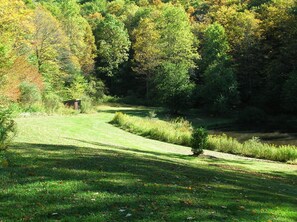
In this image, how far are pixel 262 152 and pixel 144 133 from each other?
9829mm

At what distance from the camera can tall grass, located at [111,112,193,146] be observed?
26.7 metres

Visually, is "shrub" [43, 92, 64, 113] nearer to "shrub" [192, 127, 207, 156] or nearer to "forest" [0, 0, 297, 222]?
"forest" [0, 0, 297, 222]

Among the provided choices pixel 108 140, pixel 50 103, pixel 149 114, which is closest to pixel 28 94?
pixel 50 103

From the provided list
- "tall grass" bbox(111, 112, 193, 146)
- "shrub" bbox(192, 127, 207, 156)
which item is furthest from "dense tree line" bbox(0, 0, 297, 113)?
"shrub" bbox(192, 127, 207, 156)

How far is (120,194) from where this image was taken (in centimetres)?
766

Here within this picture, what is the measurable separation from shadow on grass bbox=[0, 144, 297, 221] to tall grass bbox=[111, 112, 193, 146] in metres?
15.1

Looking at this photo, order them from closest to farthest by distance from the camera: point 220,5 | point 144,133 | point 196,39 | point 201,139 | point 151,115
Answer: point 201,139
point 144,133
point 151,115
point 196,39
point 220,5

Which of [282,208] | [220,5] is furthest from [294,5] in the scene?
[282,208]

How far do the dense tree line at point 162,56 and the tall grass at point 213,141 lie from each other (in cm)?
1040

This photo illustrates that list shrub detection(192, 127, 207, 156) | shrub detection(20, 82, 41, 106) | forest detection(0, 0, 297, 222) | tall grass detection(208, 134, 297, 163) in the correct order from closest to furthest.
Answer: forest detection(0, 0, 297, 222) → shrub detection(192, 127, 207, 156) → tall grass detection(208, 134, 297, 163) → shrub detection(20, 82, 41, 106)

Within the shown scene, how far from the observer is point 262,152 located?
2311 centimetres

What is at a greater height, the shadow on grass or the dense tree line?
the dense tree line

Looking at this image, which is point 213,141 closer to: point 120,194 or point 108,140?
point 108,140

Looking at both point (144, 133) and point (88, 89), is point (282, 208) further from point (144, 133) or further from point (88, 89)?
point (88, 89)
